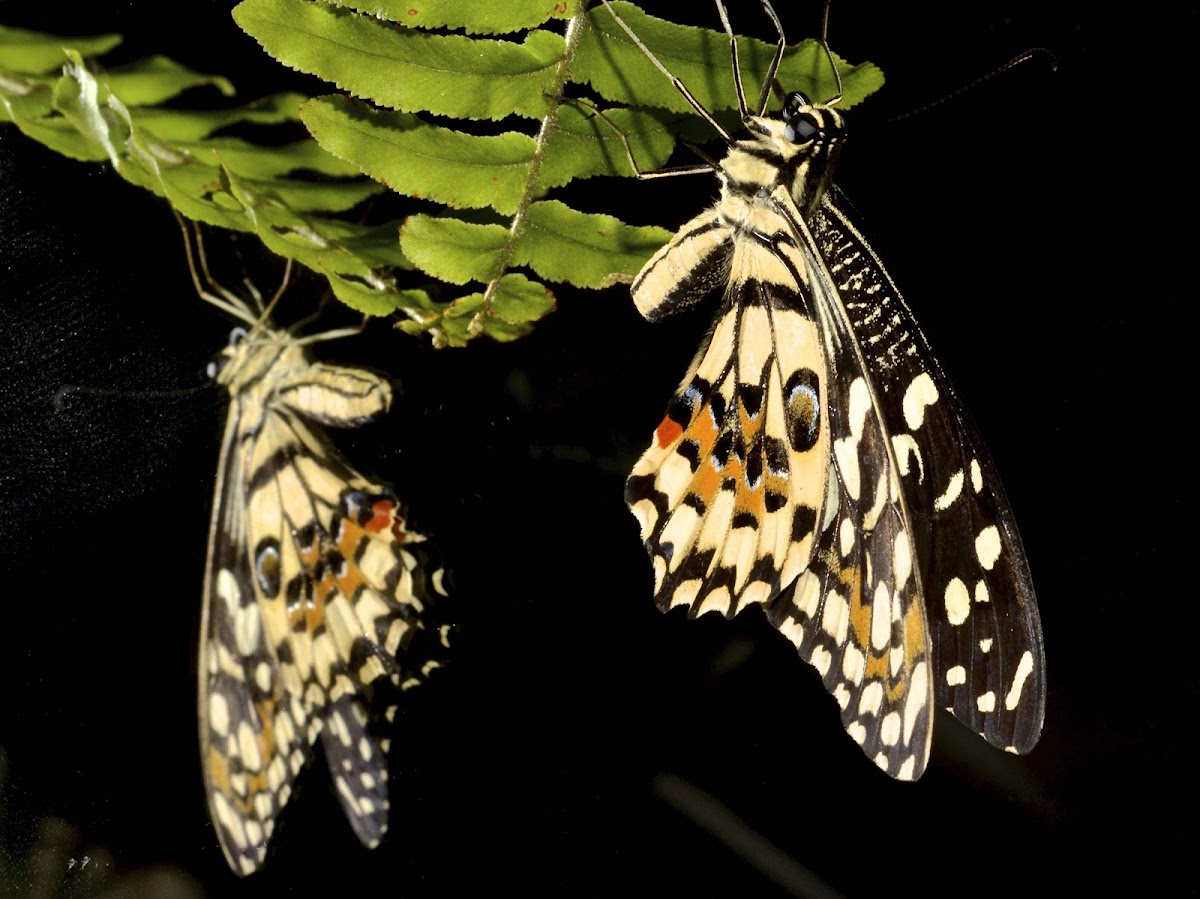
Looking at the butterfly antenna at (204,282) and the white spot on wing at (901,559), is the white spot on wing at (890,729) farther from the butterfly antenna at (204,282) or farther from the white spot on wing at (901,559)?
the butterfly antenna at (204,282)

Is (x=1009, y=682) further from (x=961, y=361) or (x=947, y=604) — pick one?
(x=961, y=361)

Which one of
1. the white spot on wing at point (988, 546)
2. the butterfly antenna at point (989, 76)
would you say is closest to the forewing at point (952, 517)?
the white spot on wing at point (988, 546)

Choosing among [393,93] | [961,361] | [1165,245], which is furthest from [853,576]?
[1165,245]

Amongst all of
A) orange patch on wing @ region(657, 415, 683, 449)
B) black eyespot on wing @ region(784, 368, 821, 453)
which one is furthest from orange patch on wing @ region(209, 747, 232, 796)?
black eyespot on wing @ region(784, 368, 821, 453)

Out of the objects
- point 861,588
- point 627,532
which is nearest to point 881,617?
point 861,588

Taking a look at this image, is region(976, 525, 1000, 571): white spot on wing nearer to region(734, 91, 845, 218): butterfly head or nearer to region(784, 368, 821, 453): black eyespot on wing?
region(784, 368, 821, 453): black eyespot on wing

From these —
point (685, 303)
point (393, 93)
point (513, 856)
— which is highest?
point (393, 93)
